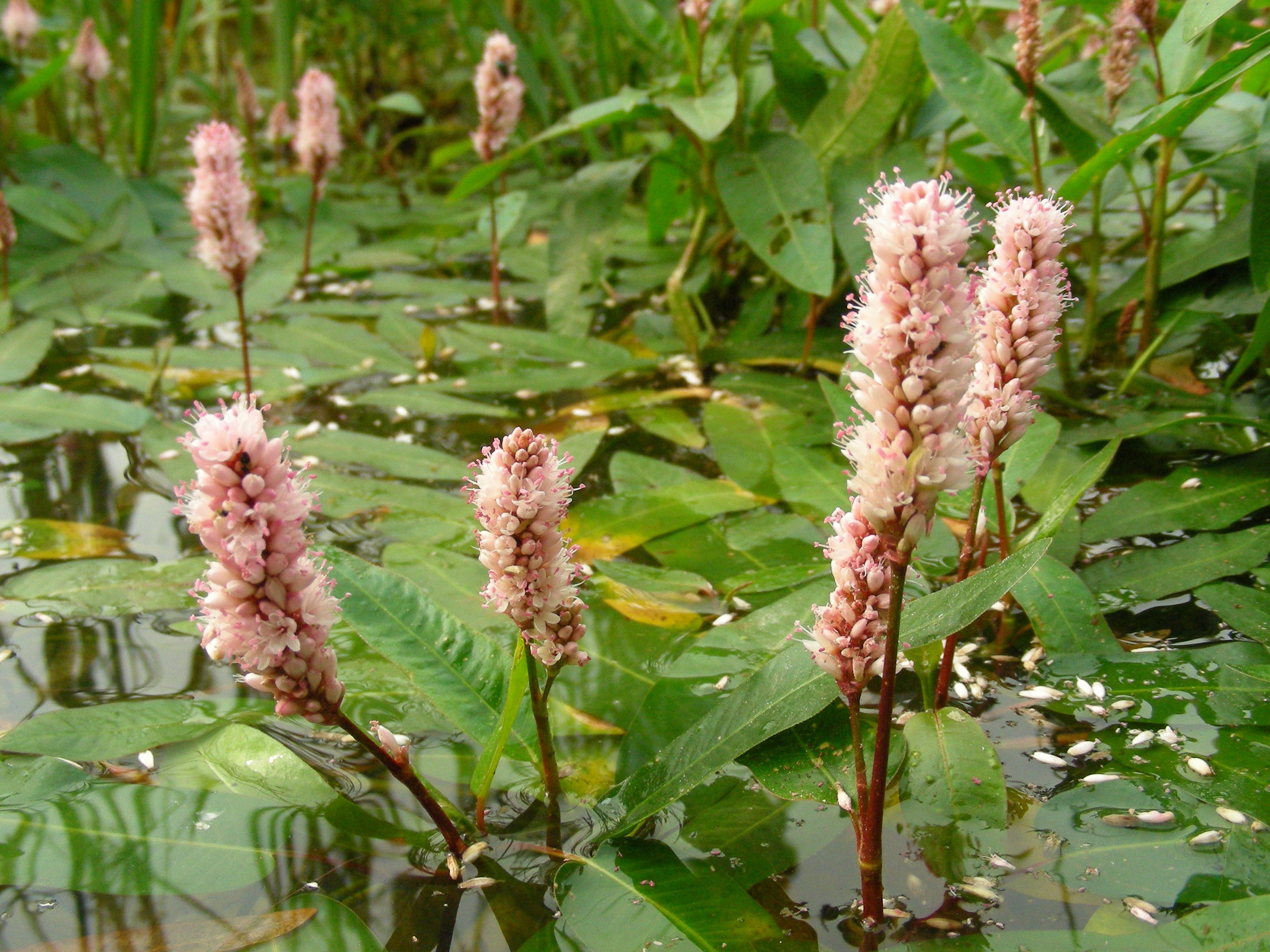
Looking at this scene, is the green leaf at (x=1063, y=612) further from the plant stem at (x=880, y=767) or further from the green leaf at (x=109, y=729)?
the green leaf at (x=109, y=729)

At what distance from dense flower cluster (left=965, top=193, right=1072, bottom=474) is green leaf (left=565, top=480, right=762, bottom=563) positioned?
84 cm

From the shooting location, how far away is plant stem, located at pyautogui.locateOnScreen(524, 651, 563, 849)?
1.23 m

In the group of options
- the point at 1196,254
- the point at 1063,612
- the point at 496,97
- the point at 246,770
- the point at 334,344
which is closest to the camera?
the point at 246,770

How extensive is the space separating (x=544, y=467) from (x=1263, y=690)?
1.06 m

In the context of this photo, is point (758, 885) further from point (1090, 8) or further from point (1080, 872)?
point (1090, 8)

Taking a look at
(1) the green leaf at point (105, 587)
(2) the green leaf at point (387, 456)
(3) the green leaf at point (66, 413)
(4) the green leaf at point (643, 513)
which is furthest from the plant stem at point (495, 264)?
(1) the green leaf at point (105, 587)

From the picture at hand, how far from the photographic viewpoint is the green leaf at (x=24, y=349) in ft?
8.70

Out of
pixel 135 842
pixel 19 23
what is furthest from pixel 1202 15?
pixel 19 23

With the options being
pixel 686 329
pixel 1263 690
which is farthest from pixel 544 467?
pixel 686 329

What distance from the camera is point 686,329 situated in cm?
278

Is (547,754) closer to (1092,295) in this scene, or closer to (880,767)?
(880,767)

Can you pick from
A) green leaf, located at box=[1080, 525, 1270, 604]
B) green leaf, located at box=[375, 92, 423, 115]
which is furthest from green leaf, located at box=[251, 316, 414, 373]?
green leaf, located at box=[1080, 525, 1270, 604]

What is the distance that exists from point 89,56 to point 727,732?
4096mm

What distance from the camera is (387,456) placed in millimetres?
2311
